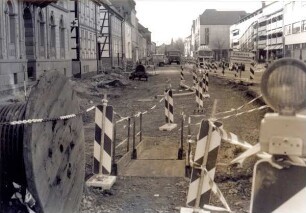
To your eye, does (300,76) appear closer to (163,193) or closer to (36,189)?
(36,189)

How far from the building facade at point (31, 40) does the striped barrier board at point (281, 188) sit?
14.8 meters

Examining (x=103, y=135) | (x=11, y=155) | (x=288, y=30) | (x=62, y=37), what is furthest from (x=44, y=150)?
(x=288, y=30)

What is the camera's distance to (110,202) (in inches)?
211

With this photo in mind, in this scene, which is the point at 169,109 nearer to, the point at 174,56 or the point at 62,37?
the point at 62,37

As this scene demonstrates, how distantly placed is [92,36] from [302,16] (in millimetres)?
25907

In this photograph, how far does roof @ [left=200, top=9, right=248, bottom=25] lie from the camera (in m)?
128

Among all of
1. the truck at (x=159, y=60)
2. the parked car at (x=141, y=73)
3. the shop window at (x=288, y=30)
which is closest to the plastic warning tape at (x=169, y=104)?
the parked car at (x=141, y=73)

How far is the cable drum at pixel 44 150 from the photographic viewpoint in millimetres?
3445

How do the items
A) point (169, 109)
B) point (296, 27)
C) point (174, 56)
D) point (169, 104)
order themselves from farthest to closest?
point (174, 56) → point (296, 27) → point (169, 109) → point (169, 104)

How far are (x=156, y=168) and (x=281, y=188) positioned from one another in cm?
493

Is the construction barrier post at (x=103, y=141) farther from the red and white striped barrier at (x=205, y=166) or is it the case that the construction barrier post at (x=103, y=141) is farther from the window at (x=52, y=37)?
the window at (x=52, y=37)

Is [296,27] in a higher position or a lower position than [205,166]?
higher

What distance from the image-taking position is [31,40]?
23.5 metres

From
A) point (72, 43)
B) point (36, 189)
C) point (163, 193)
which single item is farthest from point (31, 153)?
point (72, 43)
